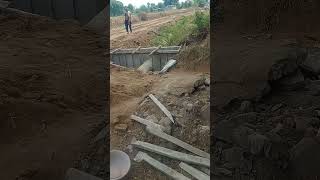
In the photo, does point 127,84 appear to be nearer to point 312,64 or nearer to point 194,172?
point 194,172

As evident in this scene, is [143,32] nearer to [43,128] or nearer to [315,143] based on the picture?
[43,128]

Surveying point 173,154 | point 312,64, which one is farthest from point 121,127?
point 312,64

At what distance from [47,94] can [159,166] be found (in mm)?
2391

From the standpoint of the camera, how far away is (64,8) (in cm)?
883

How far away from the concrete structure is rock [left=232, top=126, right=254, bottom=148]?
6.24m

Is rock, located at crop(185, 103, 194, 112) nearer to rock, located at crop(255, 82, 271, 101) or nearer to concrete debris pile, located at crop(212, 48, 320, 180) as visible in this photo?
concrete debris pile, located at crop(212, 48, 320, 180)

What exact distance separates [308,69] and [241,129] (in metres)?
2.40

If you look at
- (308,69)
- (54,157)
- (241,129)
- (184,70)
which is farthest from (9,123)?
(184,70)

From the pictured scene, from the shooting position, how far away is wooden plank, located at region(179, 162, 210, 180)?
4.84 meters

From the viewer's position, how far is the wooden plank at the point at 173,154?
5.18m

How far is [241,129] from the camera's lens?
4.74 meters

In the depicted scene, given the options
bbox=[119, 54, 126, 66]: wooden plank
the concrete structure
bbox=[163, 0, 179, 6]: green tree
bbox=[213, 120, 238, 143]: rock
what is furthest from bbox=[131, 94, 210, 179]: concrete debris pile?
bbox=[163, 0, 179, 6]: green tree

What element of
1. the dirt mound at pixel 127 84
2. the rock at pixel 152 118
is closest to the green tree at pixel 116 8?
the dirt mound at pixel 127 84

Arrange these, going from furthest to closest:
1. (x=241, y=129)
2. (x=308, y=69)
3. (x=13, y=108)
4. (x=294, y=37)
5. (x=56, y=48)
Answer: (x=294, y=37)
(x=56, y=48)
(x=308, y=69)
(x=13, y=108)
(x=241, y=129)
